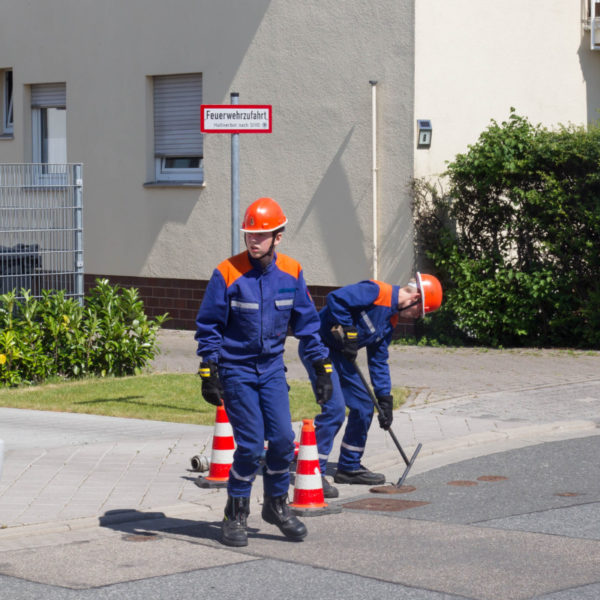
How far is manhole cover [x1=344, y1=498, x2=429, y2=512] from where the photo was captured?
299 inches

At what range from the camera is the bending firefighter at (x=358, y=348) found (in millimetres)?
8133

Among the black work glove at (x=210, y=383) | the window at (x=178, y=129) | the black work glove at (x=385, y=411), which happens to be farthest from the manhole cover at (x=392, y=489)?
the window at (x=178, y=129)

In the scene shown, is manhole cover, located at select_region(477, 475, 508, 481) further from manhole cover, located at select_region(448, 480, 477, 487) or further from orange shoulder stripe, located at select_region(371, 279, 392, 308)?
orange shoulder stripe, located at select_region(371, 279, 392, 308)

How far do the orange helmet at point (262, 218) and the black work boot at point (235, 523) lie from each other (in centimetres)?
148

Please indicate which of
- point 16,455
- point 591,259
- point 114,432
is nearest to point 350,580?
point 16,455

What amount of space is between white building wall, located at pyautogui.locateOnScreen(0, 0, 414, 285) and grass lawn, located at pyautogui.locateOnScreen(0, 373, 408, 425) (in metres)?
4.59

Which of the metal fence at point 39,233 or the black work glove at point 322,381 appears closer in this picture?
the black work glove at point 322,381

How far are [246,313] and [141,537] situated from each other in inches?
54.5

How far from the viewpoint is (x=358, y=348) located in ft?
27.2

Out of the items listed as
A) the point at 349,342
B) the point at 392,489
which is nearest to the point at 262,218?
the point at 349,342

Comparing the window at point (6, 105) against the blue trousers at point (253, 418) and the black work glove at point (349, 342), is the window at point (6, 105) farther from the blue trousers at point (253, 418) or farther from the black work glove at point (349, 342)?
the blue trousers at point (253, 418)

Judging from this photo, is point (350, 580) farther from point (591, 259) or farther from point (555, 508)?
point (591, 259)

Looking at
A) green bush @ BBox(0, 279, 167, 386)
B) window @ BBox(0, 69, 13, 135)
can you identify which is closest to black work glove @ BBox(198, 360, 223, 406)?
green bush @ BBox(0, 279, 167, 386)

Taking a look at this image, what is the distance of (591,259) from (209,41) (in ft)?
21.9
